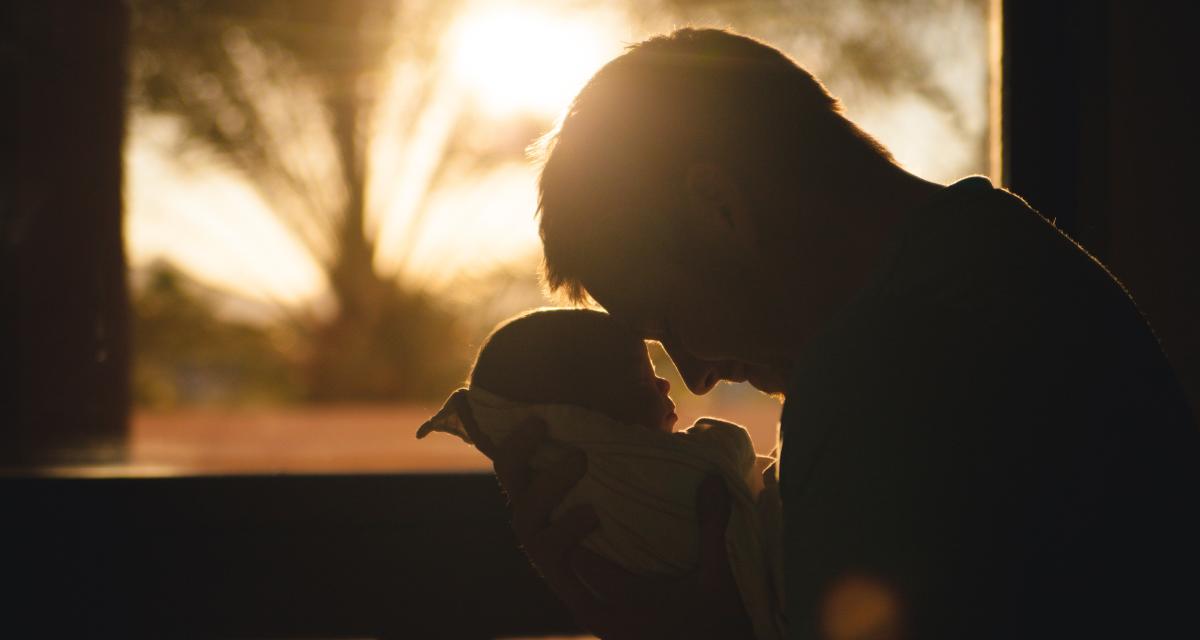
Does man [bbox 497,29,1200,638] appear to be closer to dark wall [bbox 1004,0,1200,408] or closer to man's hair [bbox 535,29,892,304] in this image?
man's hair [bbox 535,29,892,304]

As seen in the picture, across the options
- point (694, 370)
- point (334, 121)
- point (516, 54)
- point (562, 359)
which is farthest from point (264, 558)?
point (334, 121)

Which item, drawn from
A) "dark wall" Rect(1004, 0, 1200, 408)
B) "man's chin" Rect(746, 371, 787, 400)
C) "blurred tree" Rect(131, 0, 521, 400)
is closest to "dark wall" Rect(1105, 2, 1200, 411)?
"dark wall" Rect(1004, 0, 1200, 408)

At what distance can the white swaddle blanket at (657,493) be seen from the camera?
1.10m

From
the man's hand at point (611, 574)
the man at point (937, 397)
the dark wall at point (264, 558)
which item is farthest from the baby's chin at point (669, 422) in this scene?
the man at point (937, 397)

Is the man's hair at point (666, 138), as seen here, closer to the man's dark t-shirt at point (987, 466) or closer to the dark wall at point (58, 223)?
the man's dark t-shirt at point (987, 466)

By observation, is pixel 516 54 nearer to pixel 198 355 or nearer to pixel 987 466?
pixel 987 466

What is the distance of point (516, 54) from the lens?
4.18 m

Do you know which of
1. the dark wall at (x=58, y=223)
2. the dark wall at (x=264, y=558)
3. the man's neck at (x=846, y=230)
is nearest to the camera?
the man's neck at (x=846, y=230)

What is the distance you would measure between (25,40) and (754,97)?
5.48 feet

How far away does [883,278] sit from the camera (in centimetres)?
69

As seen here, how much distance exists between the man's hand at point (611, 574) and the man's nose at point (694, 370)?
0.38ft

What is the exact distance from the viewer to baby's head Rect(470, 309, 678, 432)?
1.25 meters

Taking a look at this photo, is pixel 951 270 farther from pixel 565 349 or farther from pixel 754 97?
pixel 565 349

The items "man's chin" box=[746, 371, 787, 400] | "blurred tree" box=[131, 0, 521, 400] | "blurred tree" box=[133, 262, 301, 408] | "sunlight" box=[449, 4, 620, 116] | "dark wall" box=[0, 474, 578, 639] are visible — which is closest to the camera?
"man's chin" box=[746, 371, 787, 400]
